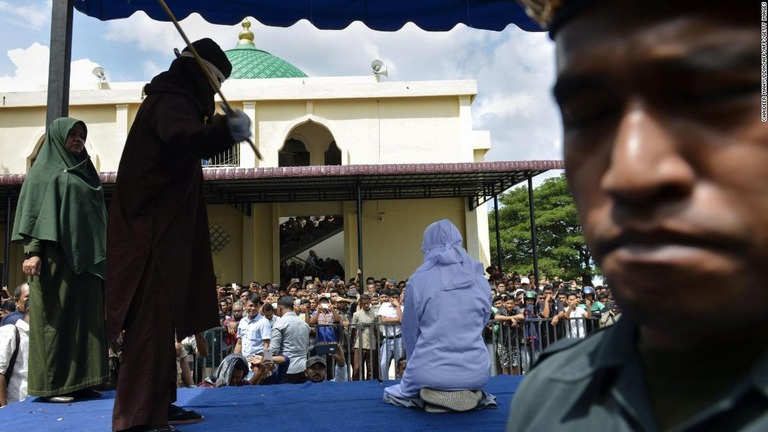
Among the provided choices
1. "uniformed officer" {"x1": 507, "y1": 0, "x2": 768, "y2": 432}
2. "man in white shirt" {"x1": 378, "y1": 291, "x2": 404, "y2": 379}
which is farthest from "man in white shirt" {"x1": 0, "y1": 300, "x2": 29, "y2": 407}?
"uniformed officer" {"x1": 507, "y1": 0, "x2": 768, "y2": 432}

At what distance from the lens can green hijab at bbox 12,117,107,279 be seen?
3535mm

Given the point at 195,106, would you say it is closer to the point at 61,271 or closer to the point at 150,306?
the point at 150,306

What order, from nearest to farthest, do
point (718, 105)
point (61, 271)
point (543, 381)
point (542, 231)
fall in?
point (718, 105) → point (543, 381) → point (61, 271) → point (542, 231)

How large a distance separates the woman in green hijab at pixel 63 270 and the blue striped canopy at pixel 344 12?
4.46ft

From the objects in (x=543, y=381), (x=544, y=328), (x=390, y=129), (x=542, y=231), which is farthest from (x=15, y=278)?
(x=542, y=231)

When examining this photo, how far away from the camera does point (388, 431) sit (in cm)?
292

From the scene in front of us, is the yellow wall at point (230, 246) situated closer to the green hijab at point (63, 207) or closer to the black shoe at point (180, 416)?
the green hijab at point (63, 207)

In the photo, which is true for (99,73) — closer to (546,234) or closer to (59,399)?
(59,399)

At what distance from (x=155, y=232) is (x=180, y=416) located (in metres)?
0.99

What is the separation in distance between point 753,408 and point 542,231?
1444 inches

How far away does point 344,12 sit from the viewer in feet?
15.6

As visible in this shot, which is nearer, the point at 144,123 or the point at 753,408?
the point at 753,408

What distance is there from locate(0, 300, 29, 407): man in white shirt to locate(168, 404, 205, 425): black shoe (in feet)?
7.05

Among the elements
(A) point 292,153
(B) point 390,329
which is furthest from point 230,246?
(B) point 390,329
